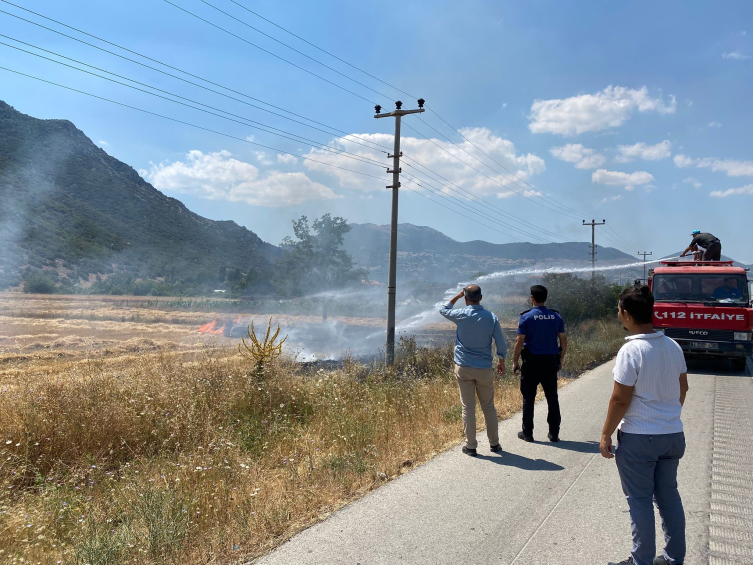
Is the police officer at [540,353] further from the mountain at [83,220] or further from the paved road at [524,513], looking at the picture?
the mountain at [83,220]

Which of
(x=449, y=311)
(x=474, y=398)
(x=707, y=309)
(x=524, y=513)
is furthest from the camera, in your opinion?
(x=707, y=309)

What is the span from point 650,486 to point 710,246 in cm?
1458

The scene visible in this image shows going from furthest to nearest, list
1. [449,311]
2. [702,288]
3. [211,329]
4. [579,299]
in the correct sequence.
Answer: [211,329] < [579,299] < [702,288] < [449,311]

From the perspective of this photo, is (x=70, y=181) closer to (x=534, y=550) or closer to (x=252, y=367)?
(x=252, y=367)

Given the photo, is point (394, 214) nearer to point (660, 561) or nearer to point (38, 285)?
point (660, 561)

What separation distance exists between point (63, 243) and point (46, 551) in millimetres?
52103

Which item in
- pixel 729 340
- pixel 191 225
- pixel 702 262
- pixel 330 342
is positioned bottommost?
pixel 330 342

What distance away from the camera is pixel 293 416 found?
26.0ft

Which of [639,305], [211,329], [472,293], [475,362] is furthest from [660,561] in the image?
[211,329]

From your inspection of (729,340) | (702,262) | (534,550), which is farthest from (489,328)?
(702,262)

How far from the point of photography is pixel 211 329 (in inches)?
1151

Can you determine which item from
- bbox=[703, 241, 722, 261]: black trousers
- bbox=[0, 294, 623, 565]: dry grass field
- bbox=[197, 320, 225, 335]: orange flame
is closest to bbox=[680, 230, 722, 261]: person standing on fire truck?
bbox=[703, 241, 722, 261]: black trousers

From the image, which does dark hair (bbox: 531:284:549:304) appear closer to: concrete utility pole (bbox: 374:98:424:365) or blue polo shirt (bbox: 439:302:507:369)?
blue polo shirt (bbox: 439:302:507:369)

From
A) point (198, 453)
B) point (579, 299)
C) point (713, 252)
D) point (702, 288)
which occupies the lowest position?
point (198, 453)
